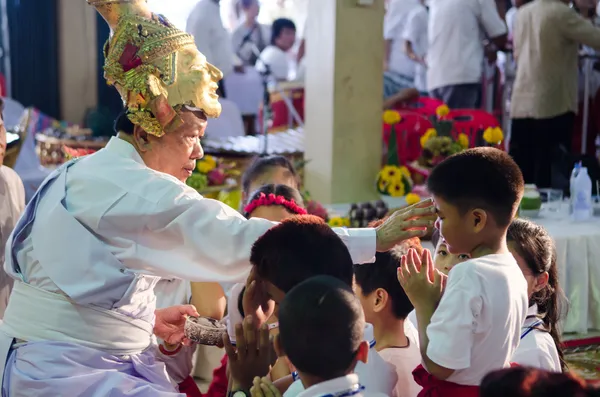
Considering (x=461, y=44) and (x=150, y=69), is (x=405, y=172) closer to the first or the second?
(x=461, y=44)

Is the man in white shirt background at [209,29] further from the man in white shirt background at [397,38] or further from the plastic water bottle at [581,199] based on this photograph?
the plastic water bottle at [581,199]

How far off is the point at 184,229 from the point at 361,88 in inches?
152

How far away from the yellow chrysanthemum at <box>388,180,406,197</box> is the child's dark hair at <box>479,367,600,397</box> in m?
4.18

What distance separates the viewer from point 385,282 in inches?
115

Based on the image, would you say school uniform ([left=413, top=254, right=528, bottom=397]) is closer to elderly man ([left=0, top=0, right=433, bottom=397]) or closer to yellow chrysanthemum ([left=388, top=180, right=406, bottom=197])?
elderly man ([left=0, top=0, right=433, bottom=397])

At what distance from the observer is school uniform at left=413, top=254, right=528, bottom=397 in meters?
2.34

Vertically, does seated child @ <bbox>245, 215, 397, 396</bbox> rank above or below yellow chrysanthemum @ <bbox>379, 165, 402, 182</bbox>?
above

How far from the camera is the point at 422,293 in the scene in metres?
2.46

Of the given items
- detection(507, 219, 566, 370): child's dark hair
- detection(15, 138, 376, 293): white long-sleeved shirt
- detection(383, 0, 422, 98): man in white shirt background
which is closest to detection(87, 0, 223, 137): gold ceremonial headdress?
detection(15, 138, 376, 293): white long-sleeved shirt

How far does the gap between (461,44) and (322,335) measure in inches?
250

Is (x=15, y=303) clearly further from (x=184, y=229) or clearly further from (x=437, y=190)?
(x=437, y=190)

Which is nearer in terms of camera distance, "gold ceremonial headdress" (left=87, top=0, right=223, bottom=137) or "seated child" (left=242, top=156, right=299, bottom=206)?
"gold ceremonial headdress" (left=87, top=0, right=223, bottom=137)

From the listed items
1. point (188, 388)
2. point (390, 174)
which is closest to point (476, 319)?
point (188, 388)

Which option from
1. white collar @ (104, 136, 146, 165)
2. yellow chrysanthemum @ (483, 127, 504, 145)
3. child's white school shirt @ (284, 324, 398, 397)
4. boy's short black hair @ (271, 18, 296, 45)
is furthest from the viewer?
boy's short black hair @ (271, 18, 296, 45)
